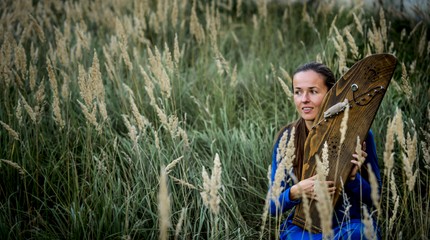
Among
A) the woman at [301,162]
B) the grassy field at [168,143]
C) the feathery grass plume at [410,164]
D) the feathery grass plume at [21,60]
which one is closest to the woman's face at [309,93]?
the woman at [301,162]

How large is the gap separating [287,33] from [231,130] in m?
1.92

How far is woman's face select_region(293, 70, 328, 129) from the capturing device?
224 cm

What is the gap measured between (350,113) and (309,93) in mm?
283

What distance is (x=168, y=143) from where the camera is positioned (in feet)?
9.04

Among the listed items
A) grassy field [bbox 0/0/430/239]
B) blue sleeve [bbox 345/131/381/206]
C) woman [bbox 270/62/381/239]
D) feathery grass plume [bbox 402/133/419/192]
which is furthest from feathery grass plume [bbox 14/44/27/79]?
feathery grass plume [bbox 402/133/419/192]

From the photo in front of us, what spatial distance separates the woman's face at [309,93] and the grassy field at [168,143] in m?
0.21

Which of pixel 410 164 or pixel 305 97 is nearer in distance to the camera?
pixel 410 164

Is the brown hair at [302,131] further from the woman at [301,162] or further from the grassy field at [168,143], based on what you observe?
the grassy field at [168,143]

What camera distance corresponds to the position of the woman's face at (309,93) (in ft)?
7.34

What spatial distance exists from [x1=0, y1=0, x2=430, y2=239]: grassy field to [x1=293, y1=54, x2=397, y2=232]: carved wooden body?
19 cm

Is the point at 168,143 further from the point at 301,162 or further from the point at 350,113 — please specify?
the point at 350,113

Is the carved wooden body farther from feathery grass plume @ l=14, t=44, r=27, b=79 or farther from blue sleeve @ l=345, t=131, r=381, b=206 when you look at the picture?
feathery grass plume @ l=14, t=44, r=27, b=79

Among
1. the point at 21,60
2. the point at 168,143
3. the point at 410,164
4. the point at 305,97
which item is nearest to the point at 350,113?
the point at 305,97

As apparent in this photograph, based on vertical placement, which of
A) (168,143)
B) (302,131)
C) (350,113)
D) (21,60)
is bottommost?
(168,143)
